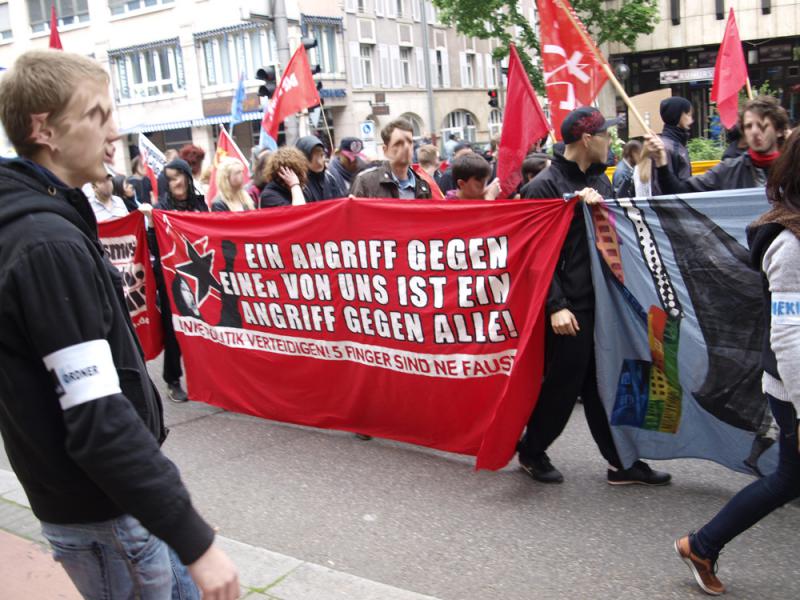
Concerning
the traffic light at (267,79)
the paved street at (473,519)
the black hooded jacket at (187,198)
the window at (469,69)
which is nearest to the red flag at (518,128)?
the paved street at (473,519)

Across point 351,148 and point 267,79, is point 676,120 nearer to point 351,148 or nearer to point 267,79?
point 351,148

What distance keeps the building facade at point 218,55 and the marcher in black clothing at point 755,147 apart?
3049 cm

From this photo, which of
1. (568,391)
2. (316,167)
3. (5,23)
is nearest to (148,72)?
(5,23)

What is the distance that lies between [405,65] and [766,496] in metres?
43.9

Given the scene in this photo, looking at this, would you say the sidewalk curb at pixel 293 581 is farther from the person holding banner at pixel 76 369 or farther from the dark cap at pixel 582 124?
the dark cap at pixel 582 124

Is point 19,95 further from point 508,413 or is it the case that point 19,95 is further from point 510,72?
point 510,72

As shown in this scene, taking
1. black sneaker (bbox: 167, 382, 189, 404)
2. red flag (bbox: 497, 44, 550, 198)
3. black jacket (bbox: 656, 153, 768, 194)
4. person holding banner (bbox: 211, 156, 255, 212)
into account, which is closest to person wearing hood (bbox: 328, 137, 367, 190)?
person holding banner (bbox: 211, 156, 255, 212)

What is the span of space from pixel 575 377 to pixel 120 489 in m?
3.12

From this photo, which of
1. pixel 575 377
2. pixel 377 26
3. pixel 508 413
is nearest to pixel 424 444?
pixel 508 413

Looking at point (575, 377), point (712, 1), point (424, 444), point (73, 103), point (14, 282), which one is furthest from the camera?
point (712, 1)

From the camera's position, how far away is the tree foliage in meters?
29.0

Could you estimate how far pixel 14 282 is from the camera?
1.55 meters

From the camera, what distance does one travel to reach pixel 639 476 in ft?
14.3

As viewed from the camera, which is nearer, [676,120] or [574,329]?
[574,329]
